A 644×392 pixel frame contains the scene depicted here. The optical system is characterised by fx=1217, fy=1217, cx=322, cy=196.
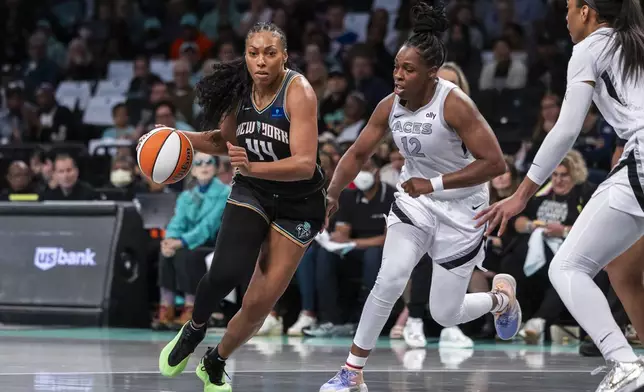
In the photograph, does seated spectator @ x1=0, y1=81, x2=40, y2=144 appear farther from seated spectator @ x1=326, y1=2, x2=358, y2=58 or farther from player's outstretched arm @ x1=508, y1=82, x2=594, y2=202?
player's outstretched arm @ x1=508, y1=82, x2=594, y2=202

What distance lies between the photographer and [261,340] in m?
10.7

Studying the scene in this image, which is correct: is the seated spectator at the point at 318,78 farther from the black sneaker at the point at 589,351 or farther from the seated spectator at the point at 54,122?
the black sneaker at the point at 589,351

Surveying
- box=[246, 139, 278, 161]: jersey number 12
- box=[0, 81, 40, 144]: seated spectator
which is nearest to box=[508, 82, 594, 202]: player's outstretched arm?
box=[246, 139, 278, 161]: jersey number 12

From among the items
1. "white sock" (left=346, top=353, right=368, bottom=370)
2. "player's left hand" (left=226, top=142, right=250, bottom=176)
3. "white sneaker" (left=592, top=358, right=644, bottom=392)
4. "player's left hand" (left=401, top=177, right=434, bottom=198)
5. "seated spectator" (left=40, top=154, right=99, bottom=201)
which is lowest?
"seated spectator" (left=40, top=154, right=99, bottom=201)

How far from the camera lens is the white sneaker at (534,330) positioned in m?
10.6

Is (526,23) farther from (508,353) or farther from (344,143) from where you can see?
(508,353)

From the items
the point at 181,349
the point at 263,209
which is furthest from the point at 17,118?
the point at 263,209

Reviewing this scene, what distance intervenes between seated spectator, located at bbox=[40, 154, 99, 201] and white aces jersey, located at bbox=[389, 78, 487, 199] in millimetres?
6621

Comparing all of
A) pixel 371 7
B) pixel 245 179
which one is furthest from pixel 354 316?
pixel 371 7

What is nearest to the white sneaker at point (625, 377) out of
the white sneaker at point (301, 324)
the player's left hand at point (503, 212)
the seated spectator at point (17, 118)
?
the player's left hand at point (503, 212)

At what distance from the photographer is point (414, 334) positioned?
10.3 m

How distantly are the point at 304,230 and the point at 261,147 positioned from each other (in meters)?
0.48

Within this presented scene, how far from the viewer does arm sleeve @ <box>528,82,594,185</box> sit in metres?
5.44

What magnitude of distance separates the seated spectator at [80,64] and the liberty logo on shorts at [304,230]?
1304 centimetres
